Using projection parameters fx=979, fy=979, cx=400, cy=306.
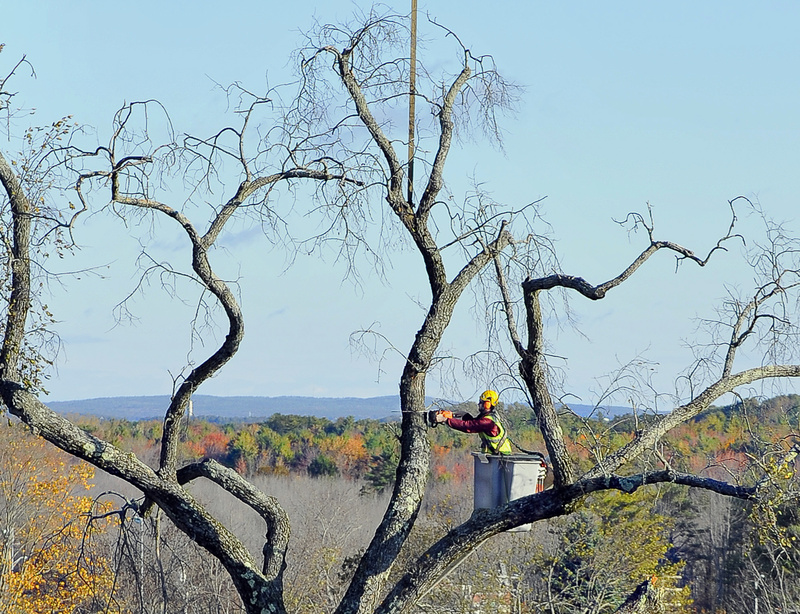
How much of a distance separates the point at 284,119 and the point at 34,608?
19.6m

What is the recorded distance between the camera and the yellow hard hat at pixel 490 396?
19.2 feet

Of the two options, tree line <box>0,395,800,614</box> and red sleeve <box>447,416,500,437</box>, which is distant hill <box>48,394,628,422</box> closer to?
tree line <box>0,395,800,614</box>

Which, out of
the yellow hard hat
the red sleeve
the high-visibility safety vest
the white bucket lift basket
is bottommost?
the white bucket lift basket

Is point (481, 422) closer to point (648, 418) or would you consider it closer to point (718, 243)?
point (648, 418)

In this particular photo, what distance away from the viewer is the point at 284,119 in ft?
21.0

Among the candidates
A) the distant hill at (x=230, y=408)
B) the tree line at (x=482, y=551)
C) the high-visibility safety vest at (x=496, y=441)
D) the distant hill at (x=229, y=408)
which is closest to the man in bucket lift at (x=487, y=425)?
the high-visibility safety vest at (x=496, y=441)

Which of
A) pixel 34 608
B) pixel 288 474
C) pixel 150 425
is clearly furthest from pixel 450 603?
pixel 150 425

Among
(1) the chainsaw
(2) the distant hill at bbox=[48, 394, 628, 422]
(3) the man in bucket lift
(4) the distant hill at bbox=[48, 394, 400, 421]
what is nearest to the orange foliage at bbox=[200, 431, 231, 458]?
(2) the distant hill at bbox=[48, 394, 628, 422]

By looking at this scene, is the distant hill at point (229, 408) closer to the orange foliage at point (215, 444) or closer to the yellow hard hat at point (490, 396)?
the orange foliage at point (215, 444)

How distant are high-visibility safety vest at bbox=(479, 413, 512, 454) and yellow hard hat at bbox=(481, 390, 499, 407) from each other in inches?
3.0

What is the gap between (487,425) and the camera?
578 cm

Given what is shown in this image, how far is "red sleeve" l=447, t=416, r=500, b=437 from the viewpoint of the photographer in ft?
19.0

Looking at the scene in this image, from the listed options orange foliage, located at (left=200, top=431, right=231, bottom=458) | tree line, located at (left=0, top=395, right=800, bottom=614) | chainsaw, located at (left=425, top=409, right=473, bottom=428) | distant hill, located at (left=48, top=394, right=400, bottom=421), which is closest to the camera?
chainsaw, located at (left=425, top=409, right=473, bottom=428)

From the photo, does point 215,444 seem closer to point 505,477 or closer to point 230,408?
point 505,477
